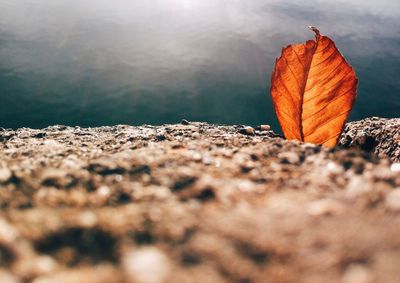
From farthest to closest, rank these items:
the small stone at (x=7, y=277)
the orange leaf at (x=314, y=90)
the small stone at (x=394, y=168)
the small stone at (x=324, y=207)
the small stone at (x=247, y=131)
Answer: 1. the small stone at (x=247, y=131)
2. the orange leaf at (x=314, y=90)
3. the small stone at (x=394, y=168)
4. the small stone at (x=324, y=207)
5. the small stone at (x=7, y=277)

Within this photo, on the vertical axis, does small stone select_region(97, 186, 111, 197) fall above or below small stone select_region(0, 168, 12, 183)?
below

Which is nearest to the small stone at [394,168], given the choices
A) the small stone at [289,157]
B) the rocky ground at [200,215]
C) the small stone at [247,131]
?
the rocky ground at [200,215]

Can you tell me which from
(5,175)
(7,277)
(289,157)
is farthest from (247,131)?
(7,277)

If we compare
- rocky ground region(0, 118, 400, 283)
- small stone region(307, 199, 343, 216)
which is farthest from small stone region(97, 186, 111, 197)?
small stone region(307, 199, 343, 216)

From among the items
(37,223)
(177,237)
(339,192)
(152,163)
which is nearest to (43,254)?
(37,223)

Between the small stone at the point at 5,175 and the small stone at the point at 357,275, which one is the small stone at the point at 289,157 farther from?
the small stone at the point at 5,175

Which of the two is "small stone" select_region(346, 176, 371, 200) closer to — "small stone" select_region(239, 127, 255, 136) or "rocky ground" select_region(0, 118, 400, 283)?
"rocky ground" select_region(0, 118, 400, 283)
